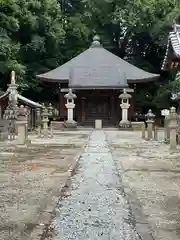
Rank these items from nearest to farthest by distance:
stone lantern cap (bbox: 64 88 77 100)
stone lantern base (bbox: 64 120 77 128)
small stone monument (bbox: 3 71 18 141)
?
small stone monument (bbox: 3 71 18 141)
stone lantern base (bbox: 64 120 77 128)
stone lantern cap (bbox: 64 88 77 100)

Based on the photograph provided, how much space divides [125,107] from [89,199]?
83.6ft

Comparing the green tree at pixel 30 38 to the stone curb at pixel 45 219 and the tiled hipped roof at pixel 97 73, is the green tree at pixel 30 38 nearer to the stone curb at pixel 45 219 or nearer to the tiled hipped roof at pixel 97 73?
Result: the tiled hipped roof at pixel 97 73

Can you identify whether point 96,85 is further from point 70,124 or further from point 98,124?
point 70,124

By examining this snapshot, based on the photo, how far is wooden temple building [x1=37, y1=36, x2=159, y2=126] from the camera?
3203 cm

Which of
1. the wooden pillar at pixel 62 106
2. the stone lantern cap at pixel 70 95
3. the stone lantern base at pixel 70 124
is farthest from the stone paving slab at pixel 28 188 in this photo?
the wooden pillar at pixel 62 106

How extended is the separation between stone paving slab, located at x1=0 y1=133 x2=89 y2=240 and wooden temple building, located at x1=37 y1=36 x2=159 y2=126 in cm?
2061

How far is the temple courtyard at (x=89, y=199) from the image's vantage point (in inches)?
177

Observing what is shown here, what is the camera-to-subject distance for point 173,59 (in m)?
17.0

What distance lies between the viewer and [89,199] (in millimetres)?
6066

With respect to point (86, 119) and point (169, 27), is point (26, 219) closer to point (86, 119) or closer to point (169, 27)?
point (86, 119)

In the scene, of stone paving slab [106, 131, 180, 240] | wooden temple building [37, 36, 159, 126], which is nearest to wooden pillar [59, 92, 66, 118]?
wooden temple building [37, 36, 159, 126]

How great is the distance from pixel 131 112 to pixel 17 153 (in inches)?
837

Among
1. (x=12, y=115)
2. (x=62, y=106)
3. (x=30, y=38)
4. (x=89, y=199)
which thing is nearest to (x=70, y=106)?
(x=62, y=106)

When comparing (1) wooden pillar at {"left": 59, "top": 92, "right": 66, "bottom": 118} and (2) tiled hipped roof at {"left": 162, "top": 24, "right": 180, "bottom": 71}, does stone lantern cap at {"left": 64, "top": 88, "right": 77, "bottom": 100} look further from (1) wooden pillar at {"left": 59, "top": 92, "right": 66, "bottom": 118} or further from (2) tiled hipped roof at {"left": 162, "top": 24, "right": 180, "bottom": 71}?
(2) tiled hipped roof at {"left": 162, "top": 24, "right": 180, "bottom": 71}
